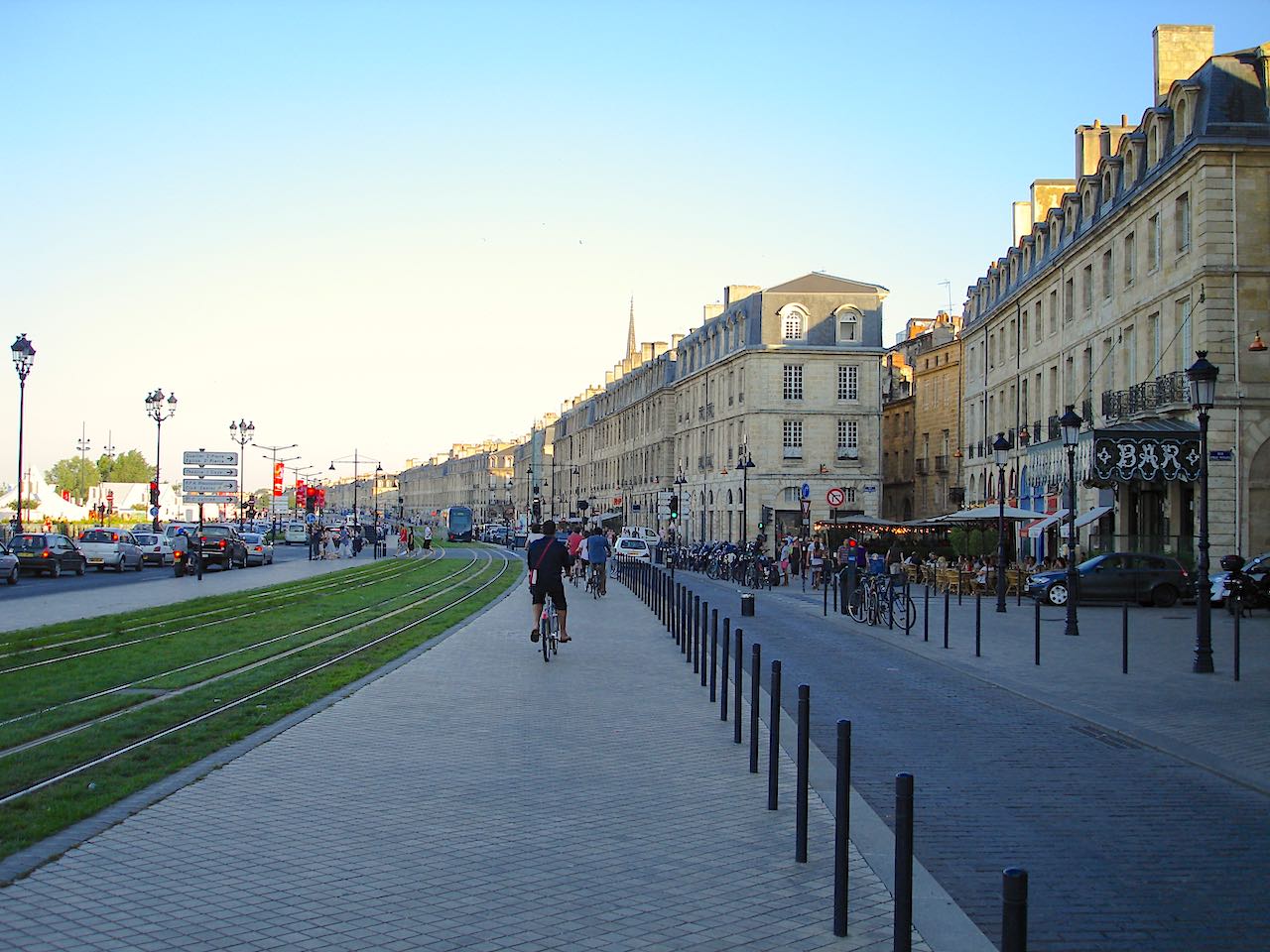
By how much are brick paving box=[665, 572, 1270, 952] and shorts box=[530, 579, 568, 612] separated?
333 cm

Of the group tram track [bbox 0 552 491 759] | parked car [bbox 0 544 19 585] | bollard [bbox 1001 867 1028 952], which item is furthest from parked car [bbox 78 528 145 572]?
bollard [bbox 1001 867 1028 952]

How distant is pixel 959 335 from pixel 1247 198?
2774 centimetres

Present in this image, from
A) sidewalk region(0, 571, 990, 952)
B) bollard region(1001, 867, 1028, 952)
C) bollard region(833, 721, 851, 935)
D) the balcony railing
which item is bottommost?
sidewalk region(0, 571, 990, 952)

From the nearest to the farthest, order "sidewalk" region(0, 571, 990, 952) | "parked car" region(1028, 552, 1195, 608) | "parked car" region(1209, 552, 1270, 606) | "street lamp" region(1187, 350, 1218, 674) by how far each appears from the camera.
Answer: "sidewalk" region(0, 571, 990, 952) → "street lamp" region(1187, 350, 1218, 674) → "parked car" region(1209, 552, 1270, 606) → "parked car" region(1028, 552, 1195, 608)

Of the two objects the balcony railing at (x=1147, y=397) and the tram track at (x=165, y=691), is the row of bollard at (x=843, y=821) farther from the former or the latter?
the balcony railing at (x=1147, y=397)

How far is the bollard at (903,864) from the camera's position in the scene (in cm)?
469

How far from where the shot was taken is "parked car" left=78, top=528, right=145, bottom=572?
163 feet

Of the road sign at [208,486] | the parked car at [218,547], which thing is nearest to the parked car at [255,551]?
the parked car at [218,547]

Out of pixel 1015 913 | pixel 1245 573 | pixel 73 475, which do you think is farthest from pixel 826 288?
pixel 73 475

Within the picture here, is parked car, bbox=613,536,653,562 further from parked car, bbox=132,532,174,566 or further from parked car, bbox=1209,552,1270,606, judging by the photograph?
parked car, bbox=1209,552,1270,606

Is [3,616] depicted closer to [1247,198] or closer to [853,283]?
[1247,198]

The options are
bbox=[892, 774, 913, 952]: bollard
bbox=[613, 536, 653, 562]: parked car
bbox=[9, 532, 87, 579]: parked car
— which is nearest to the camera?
bbox=[892, 774, 913, 952]: bollard

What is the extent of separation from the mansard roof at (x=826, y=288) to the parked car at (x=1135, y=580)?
1680 inches

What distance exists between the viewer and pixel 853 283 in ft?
240
